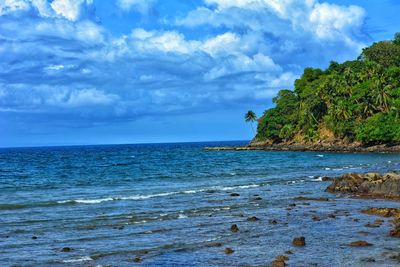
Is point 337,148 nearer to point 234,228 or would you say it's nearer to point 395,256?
point 234,228

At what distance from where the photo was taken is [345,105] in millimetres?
117062

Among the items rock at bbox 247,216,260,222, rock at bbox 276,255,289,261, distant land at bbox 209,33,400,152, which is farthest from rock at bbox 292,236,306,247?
distant land at bbox 209,33,400,152

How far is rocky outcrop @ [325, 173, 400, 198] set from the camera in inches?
1328

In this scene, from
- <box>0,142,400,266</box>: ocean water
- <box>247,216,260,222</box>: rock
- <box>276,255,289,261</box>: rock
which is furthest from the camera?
<box>247,216,260,222</box>: rock

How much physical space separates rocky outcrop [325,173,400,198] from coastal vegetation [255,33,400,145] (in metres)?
69.5

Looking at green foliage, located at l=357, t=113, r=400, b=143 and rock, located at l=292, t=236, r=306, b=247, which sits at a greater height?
green foliage, located at l=357, t=113, r=400, b=143

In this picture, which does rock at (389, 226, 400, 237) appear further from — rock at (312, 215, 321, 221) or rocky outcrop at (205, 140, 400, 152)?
rocky outcrop at (205, 140, 400, 152)

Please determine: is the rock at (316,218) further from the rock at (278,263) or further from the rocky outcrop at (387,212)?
the rock at (278,263)

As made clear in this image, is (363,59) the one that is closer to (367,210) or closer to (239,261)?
(367,210)

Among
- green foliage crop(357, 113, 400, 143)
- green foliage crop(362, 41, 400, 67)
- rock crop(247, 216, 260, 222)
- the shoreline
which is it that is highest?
green foliage crop(362, 41, 400, 67)

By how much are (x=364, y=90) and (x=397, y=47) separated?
2677 centimetres

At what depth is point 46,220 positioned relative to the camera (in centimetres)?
2666

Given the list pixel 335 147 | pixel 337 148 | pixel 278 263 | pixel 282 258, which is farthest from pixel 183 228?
pixel 335 147

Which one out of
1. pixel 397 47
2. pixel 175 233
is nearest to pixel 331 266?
pixel 175 233
